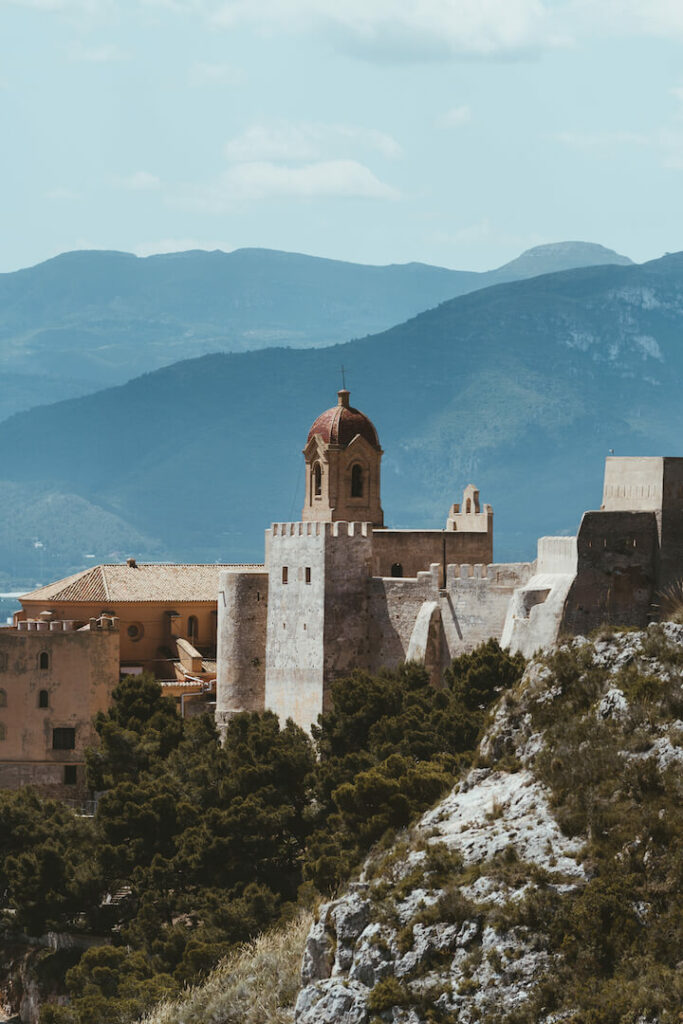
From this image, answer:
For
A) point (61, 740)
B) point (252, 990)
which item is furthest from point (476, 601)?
point (252, 990)

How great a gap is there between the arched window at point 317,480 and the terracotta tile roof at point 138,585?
3.92 meters

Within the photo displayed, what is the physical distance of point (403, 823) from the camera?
134 feet

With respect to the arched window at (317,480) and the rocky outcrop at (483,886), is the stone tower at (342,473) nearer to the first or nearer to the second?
the arched window at (317,480)

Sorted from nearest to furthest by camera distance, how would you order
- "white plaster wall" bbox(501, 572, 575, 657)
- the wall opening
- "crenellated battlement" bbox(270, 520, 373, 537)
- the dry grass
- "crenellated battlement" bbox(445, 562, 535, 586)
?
the dry grass → "white plaster wall" bbox(501, 572, 575, 657) → "crenellated battlement" bbox(445, 562, 535, 586) → "crenellated battlement" bbox(270, 520, 373, 537) → the wall opening

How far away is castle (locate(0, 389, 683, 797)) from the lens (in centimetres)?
5134

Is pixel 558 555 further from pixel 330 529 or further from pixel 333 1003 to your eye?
pixel 333 1003

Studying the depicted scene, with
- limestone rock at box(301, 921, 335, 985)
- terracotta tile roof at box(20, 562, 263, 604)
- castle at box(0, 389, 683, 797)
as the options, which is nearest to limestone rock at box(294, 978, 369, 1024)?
limestone rock at box(301, 921, 335, 985)

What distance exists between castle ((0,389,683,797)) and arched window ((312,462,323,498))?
5 centimetres

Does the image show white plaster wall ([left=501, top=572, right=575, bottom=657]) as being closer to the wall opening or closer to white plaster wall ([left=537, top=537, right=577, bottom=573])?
white plaster wall ([left=537, top=537, right=577, bottom=573])

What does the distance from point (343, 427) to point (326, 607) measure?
8921 millimetres

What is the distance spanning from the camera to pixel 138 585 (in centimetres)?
7281

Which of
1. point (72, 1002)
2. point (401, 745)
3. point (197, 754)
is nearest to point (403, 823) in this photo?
point (401, 745)

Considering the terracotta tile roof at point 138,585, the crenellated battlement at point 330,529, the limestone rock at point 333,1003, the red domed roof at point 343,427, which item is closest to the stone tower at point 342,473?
the red domed roof at point 343,427

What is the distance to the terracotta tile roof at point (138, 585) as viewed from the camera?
Result: 71.2m
